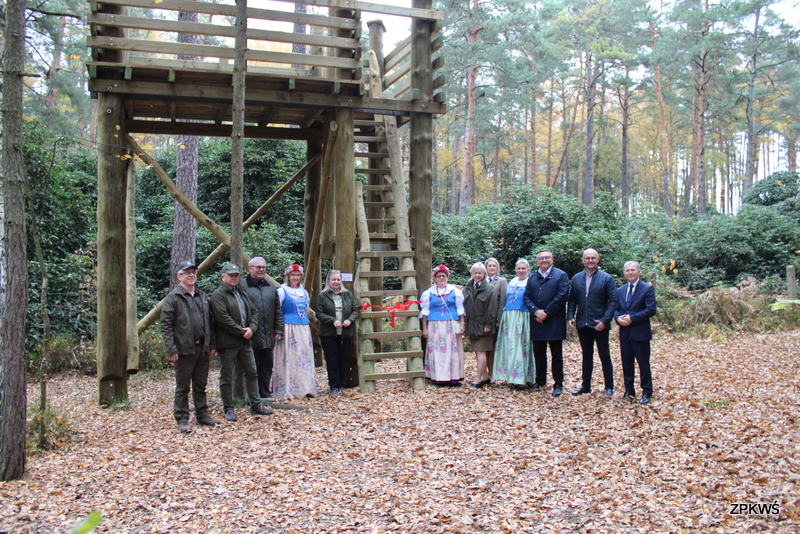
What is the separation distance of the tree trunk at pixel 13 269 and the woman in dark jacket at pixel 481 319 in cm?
569

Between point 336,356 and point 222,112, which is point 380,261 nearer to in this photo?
point 336,356

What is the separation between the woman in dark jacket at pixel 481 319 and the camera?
28.9 feet

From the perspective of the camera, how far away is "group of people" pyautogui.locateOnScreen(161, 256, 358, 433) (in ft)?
22.1

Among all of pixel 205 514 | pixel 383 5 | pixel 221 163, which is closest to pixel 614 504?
pixel 205 514

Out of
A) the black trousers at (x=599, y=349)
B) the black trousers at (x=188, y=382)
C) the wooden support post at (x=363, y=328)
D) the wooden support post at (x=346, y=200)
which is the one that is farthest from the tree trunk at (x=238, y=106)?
the black trousers at (x=599, y=349)

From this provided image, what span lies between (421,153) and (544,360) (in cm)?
362

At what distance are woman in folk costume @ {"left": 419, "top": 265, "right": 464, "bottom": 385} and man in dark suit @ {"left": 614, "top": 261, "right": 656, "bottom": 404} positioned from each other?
2359 millimetres


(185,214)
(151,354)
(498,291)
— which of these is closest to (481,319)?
(498,291)

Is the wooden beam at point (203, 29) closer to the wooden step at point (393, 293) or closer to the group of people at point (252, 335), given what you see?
the group of people at point (252, 335)

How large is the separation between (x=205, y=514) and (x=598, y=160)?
42.9 metres

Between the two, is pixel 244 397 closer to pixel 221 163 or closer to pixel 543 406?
pixel 543 406

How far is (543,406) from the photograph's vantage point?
7.60m

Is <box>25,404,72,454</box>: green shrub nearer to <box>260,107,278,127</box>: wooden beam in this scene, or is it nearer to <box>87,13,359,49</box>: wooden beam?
<box>87,13,359,49</box>: wooden beam

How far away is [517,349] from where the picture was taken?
8.55m
